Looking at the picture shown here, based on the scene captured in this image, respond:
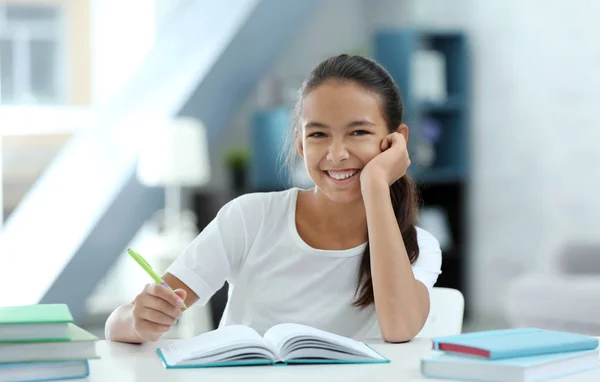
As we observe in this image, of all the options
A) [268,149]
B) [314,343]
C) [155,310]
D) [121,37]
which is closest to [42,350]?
[155,310]

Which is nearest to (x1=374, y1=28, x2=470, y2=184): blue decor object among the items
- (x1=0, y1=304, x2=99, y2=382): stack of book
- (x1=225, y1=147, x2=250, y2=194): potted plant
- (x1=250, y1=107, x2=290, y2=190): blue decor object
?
(x1=250, y1=107, x2=290, y2=190): blue decor object

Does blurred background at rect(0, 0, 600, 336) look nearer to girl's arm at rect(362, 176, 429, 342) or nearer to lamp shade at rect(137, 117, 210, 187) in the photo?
lamp shade at rect(137, 117, 210, 187)

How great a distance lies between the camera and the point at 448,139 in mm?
5410

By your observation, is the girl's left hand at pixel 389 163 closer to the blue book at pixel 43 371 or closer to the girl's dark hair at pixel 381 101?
the girl's dark hair at pixel 381 101

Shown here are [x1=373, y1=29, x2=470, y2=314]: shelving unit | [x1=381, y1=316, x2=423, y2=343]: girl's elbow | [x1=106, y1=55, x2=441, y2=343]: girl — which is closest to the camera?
[x1=381, y1=316, x2=423, y2=343]: girl's elbow

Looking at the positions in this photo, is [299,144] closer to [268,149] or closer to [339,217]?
[339,217]

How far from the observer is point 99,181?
4141 mm

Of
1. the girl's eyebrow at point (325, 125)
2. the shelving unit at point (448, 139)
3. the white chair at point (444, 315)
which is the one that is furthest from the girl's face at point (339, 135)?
the shelving unit at point (448, 139)

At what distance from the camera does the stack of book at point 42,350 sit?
114cm

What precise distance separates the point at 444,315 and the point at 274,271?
34 cm

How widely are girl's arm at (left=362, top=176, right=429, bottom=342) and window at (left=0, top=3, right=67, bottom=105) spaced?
4.34m

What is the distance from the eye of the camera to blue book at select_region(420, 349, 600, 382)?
1.11 m

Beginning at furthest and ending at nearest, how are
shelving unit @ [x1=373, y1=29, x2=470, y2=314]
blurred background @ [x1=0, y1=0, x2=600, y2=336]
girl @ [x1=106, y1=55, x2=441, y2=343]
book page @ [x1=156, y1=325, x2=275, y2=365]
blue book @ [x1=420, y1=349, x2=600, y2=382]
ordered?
shelving unit @ [x1=373, y1=29, x2=470, y2=314] → blurred background @ [x1=0, y1=0, x2=600, y2=336] → girl @ [x1=106, y1=55, x2=441, y2=343] → book page @ [x1=156, y1=325, x2=275, y2=365] → blue book @ [x1=420, y1=349, x2=600, y2=382]

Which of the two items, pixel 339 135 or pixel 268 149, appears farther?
pixel 268 149
